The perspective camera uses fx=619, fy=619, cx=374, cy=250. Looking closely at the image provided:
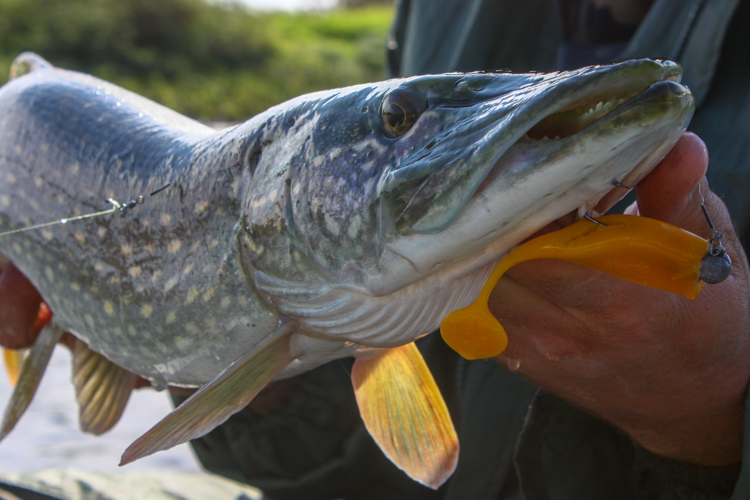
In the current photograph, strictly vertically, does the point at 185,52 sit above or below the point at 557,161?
below

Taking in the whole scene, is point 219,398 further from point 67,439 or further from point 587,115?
point 67,439

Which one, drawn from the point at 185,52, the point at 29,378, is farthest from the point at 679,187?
the point at 185,52

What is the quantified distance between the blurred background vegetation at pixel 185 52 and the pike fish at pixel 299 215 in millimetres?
9711

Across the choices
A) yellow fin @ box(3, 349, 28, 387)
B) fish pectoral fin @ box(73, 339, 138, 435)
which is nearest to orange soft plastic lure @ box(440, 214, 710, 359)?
fish pectoral fin @ box(73, 339, 138, 435)

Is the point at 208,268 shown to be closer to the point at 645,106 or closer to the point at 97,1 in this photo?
the point at 645,106

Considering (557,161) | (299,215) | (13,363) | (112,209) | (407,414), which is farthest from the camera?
(13,363)

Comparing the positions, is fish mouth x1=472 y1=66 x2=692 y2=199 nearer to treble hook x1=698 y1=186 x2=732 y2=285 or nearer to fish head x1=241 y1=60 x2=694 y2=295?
fish head x1=241 y1=60 x2=694 y2=295

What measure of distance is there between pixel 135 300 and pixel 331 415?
28.2 inches

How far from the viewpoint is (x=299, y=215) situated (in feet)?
3.07

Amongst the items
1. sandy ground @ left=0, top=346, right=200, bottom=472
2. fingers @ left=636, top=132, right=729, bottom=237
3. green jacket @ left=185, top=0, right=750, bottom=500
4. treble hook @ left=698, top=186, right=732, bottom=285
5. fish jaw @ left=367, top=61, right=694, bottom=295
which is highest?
fish jaw @ left=367, top=61, right=694, bottom=295

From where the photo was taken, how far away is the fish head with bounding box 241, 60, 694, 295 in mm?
623

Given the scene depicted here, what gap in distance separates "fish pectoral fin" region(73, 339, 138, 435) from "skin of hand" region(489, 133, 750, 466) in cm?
102

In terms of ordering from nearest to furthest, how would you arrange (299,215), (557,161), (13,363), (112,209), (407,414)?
(557,161) → (299,215) → (407,414) → (112,209) → (13,363)

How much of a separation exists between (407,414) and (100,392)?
86cm
